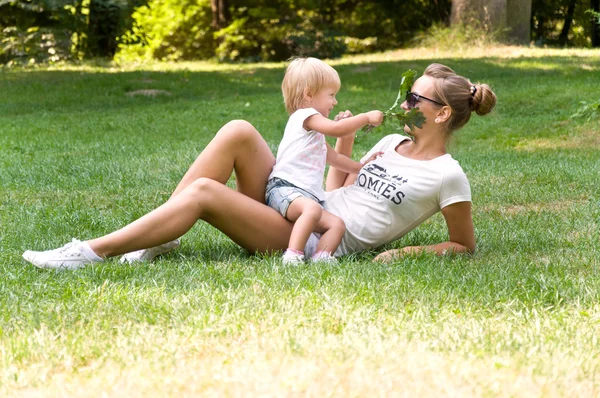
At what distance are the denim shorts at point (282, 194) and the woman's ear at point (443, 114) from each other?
2.40 ft

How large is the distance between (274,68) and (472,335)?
16.3m

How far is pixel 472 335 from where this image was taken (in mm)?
2963

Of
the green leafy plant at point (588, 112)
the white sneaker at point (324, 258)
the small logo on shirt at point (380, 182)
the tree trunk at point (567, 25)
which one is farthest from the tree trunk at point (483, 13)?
the white sneaker at point (324, 258)

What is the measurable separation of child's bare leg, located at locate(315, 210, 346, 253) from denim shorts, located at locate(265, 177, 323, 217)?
0.38 ft

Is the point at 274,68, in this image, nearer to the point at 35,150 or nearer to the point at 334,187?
the point at 35,150

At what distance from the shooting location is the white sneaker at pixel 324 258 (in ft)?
13.2

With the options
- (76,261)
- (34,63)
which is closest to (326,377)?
(76,261)

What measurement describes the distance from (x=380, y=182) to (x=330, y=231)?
36 cm

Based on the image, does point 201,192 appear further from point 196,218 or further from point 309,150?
point 309,150

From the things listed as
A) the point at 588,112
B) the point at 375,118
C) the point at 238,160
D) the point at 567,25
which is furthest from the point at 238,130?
the point at 567,25

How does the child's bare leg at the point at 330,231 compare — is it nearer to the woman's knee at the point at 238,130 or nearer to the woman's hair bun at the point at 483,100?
the woman's knee at the point at 238,130

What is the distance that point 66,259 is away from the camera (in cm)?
399

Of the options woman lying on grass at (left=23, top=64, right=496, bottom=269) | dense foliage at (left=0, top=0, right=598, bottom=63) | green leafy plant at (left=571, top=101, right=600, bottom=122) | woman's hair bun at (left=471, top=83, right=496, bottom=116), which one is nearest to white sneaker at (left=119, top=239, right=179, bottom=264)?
woman lying on grass at (left=23, top=64, right=496, bottom=269)

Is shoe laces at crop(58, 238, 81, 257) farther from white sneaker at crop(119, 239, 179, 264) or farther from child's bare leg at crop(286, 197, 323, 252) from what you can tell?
child's bare leg at crop(286, 197, 323, 252)
